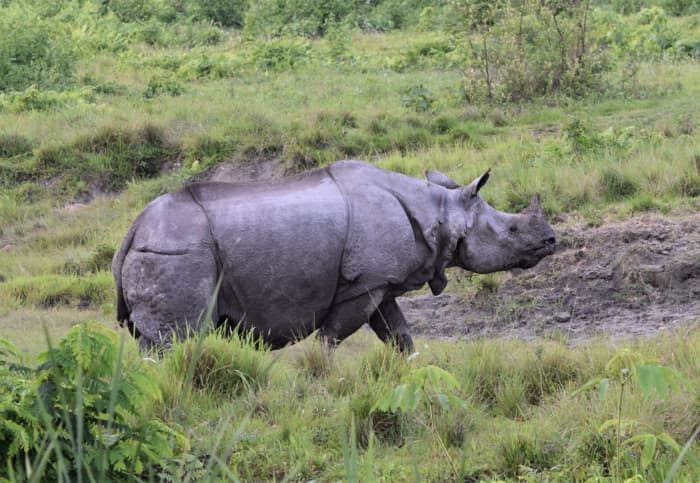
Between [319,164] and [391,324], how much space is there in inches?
221

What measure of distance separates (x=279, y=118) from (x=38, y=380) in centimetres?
1031

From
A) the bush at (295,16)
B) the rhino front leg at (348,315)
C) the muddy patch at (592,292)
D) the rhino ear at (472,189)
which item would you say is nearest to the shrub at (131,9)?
the bush at (295,16)

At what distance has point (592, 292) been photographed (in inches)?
363

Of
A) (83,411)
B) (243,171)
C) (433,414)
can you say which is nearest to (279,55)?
(243,171)

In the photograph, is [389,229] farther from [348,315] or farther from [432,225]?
[348,315]

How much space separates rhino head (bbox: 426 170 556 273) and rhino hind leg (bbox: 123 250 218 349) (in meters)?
1.77

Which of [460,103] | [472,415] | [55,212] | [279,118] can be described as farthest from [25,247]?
[472,415]

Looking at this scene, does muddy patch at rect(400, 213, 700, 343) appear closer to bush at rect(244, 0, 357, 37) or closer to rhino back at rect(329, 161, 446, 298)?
rhino back at rect(329, 161, 446, 298)

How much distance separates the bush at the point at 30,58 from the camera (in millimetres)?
16688

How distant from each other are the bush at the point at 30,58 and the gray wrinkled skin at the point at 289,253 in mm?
10146

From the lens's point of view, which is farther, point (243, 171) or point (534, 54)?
point (534, 54)

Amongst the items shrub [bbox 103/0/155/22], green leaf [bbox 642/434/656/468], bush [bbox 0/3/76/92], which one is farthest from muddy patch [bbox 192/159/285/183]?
shrub [bbox 103/0/155/22]

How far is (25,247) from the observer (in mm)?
12148

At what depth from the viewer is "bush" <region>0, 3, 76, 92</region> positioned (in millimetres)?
16688
